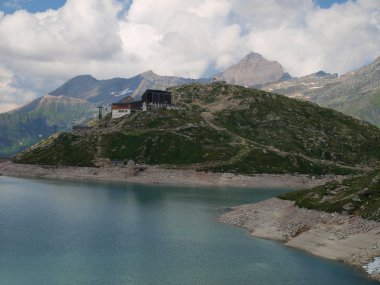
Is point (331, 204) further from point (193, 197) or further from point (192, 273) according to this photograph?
point (193, 197)

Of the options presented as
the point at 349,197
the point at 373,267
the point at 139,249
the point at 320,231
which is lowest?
the point at 373,267

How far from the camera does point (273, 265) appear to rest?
76.1 metres

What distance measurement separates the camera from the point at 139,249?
8531cm

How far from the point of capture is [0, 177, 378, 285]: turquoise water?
6819 centimetres

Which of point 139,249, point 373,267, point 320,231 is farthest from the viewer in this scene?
point 320,231

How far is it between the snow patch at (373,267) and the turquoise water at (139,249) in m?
2.00

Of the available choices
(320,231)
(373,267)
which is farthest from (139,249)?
(373,267)

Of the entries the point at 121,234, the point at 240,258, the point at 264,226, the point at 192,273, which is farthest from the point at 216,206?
the point at 192,273

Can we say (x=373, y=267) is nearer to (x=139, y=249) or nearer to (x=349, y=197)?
(x=349, y=197)

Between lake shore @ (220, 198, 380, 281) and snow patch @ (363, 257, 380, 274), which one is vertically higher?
lake shore @ (220, 198, 380, 281)

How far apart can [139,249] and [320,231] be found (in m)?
34.9

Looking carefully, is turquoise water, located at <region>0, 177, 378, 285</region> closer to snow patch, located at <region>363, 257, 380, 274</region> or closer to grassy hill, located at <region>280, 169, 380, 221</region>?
snow patch, located at <region>363, 257, 380, 274</region>

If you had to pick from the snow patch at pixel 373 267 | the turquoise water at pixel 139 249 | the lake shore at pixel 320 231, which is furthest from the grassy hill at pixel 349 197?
the turquoise water at pixel 139 249

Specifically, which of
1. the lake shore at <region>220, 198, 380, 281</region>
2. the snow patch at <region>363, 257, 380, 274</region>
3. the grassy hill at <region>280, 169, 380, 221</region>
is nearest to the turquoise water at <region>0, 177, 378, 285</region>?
the snow patch at <region>363, 257, 380, 274</region>
